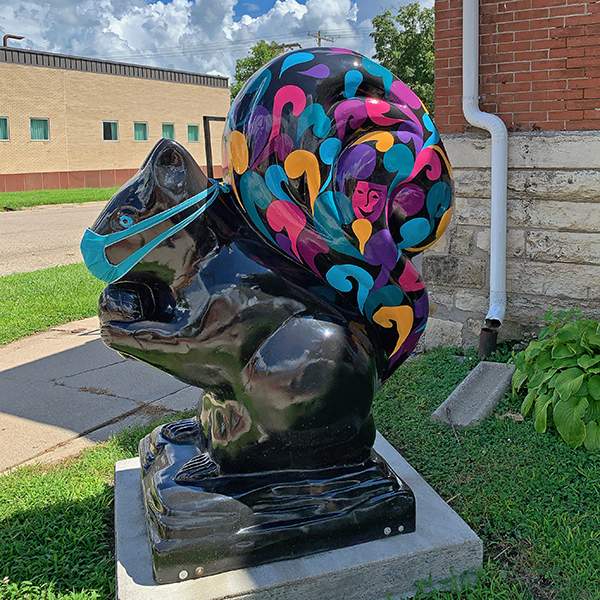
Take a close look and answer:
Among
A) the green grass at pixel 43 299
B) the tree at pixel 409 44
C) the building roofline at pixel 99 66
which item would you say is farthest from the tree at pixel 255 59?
the green grass at pixel 43 299

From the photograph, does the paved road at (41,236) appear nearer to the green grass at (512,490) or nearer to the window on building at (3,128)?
the window on building at (3,128)

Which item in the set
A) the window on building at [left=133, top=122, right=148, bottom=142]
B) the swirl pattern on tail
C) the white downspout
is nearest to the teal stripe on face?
the swirl pattern on tail

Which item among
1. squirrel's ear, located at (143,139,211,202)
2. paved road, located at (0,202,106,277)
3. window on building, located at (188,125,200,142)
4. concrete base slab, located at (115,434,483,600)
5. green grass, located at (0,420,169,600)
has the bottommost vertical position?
green grass, located at (0,420,169,600)

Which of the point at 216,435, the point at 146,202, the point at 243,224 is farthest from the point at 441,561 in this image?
the point at 146,202

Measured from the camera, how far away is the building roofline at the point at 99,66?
24.5m

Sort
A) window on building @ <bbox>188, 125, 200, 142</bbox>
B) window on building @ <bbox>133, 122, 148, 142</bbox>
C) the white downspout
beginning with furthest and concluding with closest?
window on building @ <bbox>188, 125, 200, 142</bbox>
window on building @ <bbox>133, 122, 148, 142</bbox>
the white downspout

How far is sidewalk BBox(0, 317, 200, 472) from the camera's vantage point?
13.1 ft

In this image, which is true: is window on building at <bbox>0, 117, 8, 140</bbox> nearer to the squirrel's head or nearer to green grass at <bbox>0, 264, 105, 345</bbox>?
green grass at <bbox>0, 264, 105, 345</bbox>

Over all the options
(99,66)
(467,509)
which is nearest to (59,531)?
(467,509)

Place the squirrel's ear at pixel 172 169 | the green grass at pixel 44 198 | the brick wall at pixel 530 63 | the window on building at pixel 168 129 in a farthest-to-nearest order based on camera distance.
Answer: the window on building at pixel 168 129, the green grass at pixel 44 198, the brick wall at pixel 530 63, the squirrel's ear at pixel 172 169

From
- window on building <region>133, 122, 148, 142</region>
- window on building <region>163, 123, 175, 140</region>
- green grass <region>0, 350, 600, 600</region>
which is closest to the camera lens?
green grass <region>0, 350, 600, 600</region>

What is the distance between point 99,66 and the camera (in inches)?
1071

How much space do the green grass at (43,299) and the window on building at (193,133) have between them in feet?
Result: 77.4

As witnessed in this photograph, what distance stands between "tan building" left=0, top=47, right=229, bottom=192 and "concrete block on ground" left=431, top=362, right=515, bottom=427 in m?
21.0
